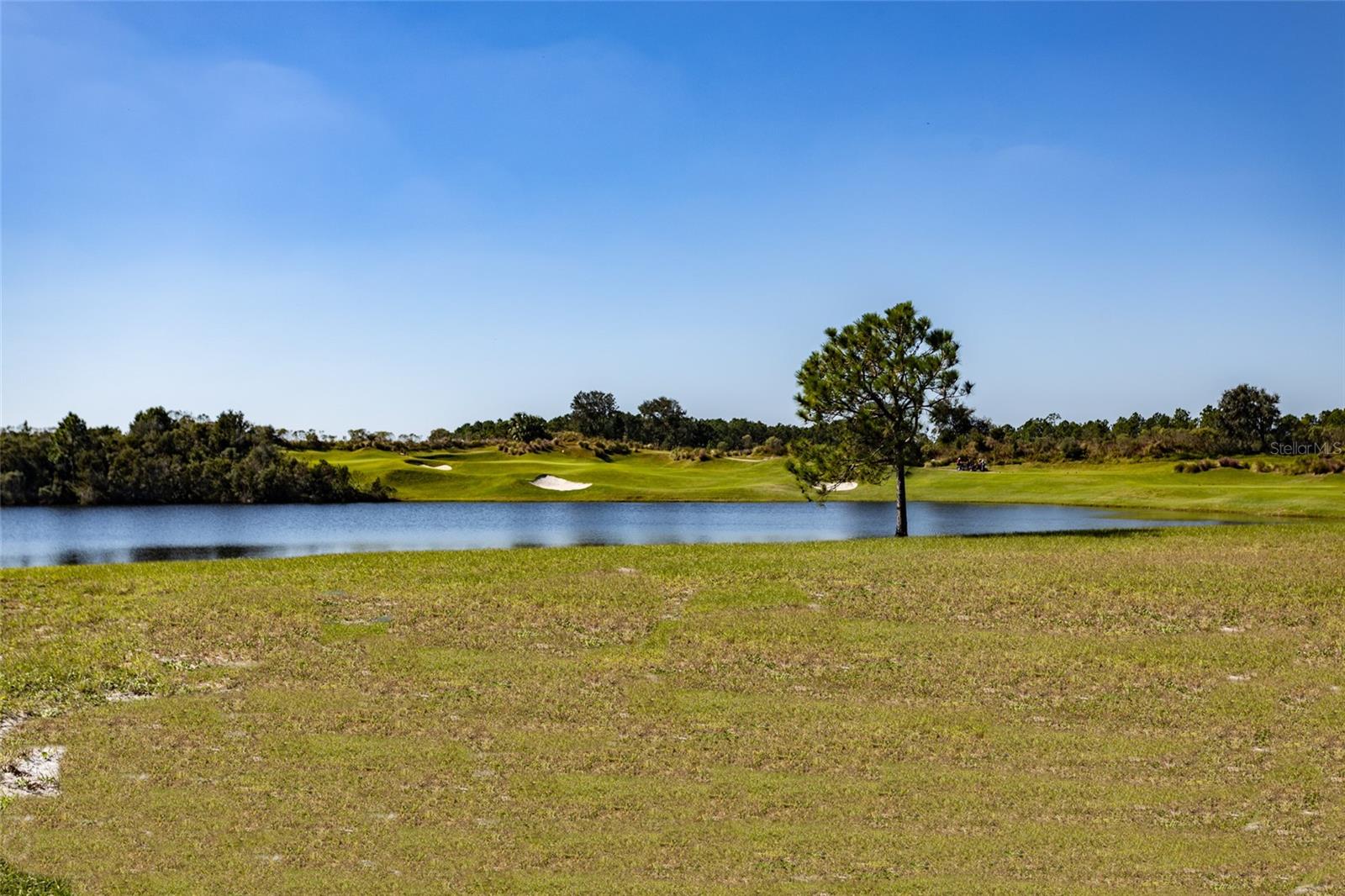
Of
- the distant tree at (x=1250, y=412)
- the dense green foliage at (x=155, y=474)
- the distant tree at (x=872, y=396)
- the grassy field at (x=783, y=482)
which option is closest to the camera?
the distant tree at (x=872, y=396)

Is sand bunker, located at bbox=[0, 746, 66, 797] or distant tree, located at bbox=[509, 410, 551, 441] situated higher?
distant tree, located at bbox=[509, 410, 551, 441]

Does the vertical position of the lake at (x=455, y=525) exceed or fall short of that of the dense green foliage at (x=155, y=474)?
it falls short

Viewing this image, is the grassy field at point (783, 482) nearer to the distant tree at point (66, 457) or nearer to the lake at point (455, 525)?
the lake at point (455, 525)

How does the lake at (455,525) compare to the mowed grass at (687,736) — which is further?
the lake at (455,525)

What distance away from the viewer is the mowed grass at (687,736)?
10914 millimetres

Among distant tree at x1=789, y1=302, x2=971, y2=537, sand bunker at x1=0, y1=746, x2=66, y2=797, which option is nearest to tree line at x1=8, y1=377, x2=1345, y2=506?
distant tree at x1=789, y1=302, x2=971, y2=537

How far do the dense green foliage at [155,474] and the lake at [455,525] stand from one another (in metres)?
6.45

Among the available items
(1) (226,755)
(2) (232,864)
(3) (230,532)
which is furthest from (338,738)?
(3) (230,532)

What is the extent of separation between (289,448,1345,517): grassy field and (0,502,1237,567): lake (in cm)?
547

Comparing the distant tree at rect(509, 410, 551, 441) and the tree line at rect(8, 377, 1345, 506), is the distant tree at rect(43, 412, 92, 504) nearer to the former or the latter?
the tree line at rect(8, 377, 1345, 506)

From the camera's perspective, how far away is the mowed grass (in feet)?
35.8

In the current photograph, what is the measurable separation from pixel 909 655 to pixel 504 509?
61567 mm

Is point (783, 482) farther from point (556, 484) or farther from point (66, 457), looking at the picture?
point (66, 457)

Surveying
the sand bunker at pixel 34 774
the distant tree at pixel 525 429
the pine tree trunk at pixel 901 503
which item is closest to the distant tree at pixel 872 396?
the pine tree trunk at pixel 901 503
